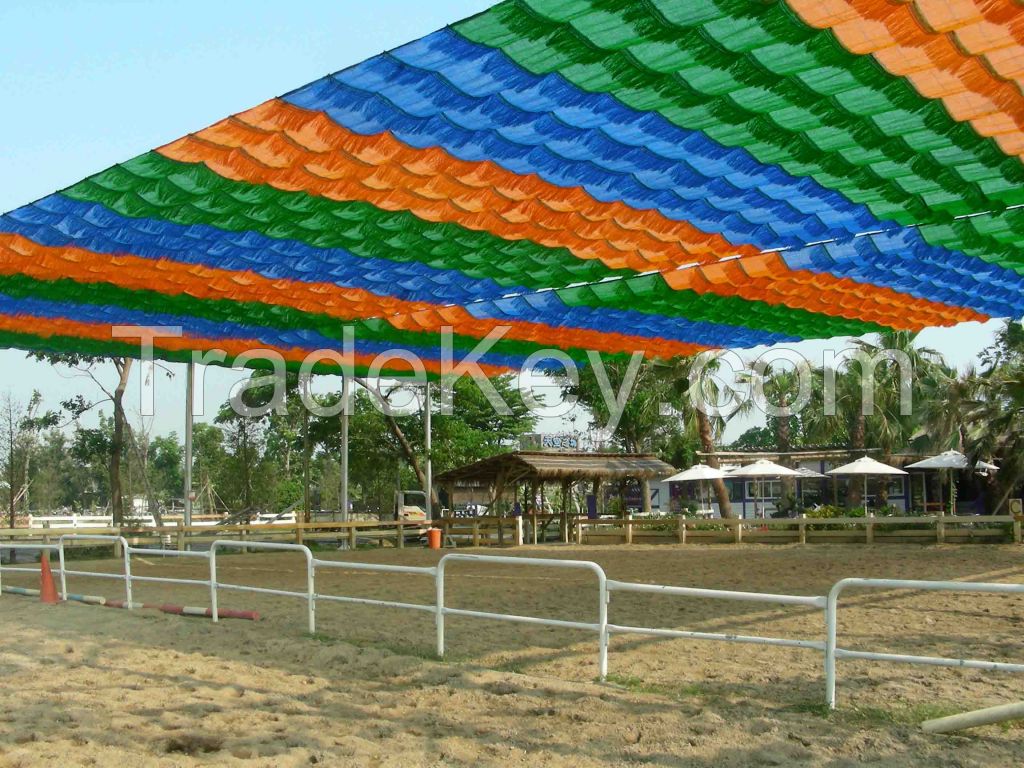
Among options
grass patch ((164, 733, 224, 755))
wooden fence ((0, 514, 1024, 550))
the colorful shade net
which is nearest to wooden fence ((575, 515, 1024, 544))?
wooden fence ((0, 514, 1024, 550))

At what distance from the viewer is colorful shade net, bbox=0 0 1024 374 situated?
7535 mm

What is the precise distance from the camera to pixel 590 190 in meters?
10.8

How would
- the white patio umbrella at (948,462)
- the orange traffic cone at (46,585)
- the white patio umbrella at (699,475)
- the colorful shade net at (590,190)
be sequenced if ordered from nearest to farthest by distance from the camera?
the colorful shade net at (590,190)
the orange traffic cone at (46,585)
the white patio umbrella at (948,462)
the white patio umbrella at (699,475)

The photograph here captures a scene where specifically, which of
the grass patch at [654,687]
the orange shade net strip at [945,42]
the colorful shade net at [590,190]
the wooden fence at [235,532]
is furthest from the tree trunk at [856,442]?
the grass patch at [654,687]

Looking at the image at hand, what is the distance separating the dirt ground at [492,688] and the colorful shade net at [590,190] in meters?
4.44

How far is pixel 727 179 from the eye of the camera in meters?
10.6

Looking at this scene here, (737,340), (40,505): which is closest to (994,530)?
(737,340)

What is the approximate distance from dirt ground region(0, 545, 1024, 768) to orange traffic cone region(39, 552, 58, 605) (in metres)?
0.23

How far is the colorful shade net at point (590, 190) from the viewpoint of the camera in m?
7.54

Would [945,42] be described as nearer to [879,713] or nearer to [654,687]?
[879,713]

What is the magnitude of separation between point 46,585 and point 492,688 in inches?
314

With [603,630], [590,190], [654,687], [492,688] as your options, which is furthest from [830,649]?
[590,190]

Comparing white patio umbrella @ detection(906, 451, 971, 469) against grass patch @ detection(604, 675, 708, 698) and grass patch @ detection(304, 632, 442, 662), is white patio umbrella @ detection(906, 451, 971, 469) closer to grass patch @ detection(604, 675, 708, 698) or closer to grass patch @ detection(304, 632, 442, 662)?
grass patch @ detection(304, 632, 442, 662)

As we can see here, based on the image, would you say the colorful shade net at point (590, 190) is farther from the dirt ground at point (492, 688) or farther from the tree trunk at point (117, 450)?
the tree trunk at point (117, 450)
